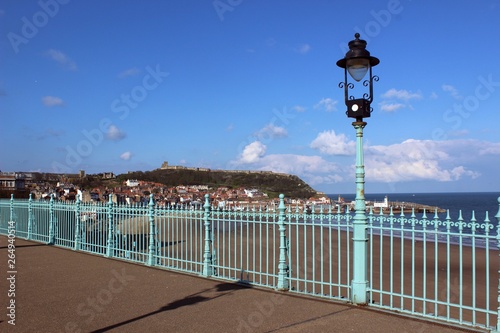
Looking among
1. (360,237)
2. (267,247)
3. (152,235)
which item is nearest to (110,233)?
(152,235)

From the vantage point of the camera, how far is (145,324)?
6246 mm

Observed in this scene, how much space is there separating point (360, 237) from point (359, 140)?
153 centimetres

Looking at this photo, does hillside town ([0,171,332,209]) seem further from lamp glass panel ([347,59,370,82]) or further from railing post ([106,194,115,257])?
lamp glass panel ([347,59,370,82])

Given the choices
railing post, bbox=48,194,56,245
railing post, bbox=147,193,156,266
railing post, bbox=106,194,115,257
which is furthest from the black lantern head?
railing post, bbox=48,194,56,245

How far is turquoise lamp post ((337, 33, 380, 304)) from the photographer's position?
23.5ft

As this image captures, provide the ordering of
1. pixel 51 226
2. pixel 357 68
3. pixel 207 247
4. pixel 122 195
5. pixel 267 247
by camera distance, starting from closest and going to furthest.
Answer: pixel 357 68
pixel 267 247
pixel 207 247
pixel 51 226
pixel 122 195

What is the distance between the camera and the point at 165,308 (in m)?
7.07

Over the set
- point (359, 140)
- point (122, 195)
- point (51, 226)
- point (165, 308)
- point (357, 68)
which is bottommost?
point (165, 308)

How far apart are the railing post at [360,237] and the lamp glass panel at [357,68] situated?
733mm

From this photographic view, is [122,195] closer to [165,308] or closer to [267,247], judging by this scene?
[267,247]

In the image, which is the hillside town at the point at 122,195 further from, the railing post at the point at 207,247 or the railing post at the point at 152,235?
the railing post at the point at 207,247

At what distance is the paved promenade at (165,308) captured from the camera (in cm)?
611

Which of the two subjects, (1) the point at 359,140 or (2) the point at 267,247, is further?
(2) the point at 267,247

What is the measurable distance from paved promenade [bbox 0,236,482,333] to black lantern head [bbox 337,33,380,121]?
3.05 m
